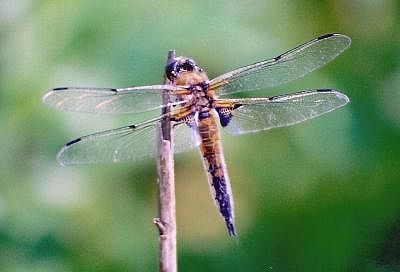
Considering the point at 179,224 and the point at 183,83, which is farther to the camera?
the point at 179,224

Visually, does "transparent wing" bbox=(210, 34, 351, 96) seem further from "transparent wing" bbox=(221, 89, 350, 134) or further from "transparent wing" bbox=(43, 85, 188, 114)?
"transparent wing" bbox=(43, 85, 188, 114)

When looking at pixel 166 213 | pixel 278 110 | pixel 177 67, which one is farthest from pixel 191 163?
pixel 166 213

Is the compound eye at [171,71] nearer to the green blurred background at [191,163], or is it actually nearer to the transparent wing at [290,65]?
the transparent wing at [290,65]

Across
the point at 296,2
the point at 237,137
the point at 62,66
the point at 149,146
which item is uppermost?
the point at 296,2

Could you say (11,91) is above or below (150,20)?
below

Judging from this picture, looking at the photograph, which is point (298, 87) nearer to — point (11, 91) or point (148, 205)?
point (148, 205)

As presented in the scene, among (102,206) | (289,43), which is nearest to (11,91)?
(102,206)
